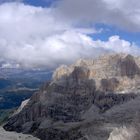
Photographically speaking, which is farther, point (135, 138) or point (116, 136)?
point (116, 136)

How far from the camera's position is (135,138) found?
285 feet

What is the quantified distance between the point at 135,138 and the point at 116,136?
968cm

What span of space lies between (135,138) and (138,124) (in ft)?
20.7

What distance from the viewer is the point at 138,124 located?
92688 mm

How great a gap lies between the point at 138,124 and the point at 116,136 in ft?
20.1

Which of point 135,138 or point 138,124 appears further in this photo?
point 138,124

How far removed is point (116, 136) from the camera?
96.1 metres
